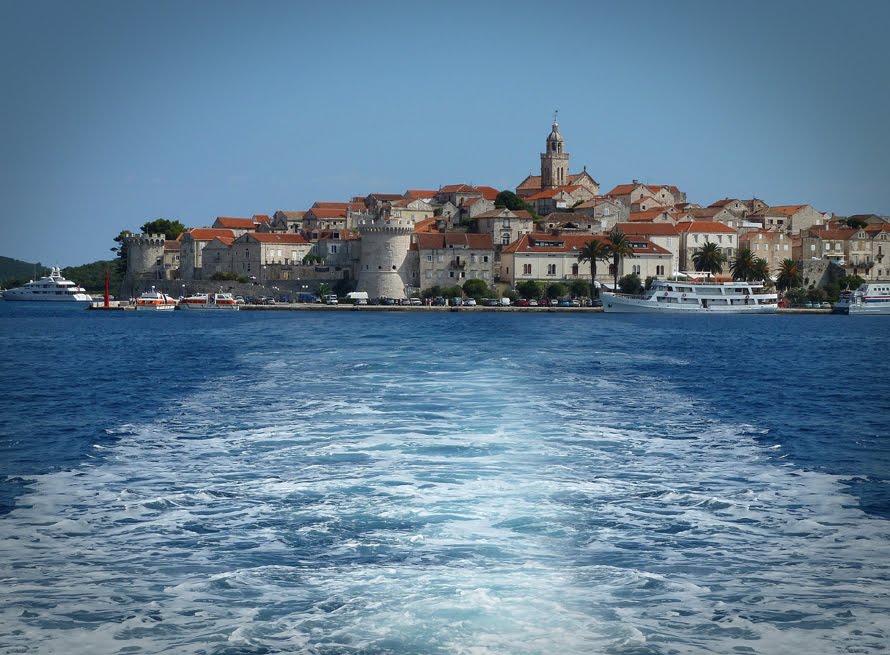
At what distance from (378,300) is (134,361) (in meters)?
51.3

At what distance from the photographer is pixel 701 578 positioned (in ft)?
33.8

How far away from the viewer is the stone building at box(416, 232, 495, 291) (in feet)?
298

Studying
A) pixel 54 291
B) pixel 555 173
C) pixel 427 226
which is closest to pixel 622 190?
pixel 555 173

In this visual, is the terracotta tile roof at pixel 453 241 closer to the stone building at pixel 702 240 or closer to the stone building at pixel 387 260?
the stone building at pixel 387 260

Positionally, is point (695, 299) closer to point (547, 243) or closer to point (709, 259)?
point (709, 259)

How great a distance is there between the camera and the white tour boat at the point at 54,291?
111062 mm

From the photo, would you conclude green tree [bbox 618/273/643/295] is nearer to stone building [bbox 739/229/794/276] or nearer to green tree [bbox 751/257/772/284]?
green tree [bbox 751/257/772/284]

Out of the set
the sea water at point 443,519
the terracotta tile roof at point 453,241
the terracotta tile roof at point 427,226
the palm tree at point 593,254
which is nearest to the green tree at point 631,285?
the palm tree at point 593,254

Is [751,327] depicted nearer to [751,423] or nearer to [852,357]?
[852,357]

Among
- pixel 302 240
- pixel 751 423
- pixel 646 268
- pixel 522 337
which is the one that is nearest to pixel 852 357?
pixel 522 337

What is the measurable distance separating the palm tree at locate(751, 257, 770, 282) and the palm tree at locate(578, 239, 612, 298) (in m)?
13.0

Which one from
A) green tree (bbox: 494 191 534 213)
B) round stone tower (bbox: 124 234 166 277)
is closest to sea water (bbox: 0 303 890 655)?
round stone tower (bbox: 124 234 166 277)

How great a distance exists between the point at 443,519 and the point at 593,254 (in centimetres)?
7792

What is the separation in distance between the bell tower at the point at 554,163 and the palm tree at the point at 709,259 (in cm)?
2788
